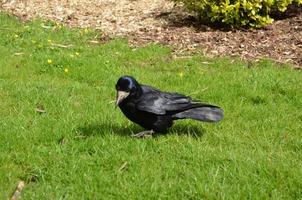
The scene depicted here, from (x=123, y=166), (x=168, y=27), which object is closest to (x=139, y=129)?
(x=123, y=166)

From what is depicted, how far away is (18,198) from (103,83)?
3.35 metres

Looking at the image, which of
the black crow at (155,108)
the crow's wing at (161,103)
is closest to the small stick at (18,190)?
the black crow at (155,108)

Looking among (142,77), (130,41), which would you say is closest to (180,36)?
(130,41)

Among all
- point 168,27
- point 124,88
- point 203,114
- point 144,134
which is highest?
point 124,88

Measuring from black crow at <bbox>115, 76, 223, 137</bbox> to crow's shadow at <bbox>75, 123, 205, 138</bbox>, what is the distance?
212 millimetres

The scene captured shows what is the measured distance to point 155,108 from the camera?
5.43 meters

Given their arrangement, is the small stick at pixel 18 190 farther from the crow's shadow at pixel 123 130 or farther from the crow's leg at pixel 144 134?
the crow's leg at pixel 144 134

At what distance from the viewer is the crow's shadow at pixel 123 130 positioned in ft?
18.5

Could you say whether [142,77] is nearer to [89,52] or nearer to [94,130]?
[89,52]

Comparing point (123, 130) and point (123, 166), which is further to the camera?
point (123, 130)

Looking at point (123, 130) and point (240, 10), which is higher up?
point (240, 10)

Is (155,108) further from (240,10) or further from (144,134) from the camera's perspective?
(240,10)

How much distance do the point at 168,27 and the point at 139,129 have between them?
522cm

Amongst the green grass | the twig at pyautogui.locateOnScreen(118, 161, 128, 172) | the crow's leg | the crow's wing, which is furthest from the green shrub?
the twig at pyautogui.locateOnScreen(118, 161, 128, 172)
